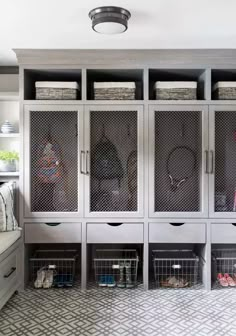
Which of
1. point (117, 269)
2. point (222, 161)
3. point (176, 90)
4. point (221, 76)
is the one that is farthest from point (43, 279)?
point (221, 76)

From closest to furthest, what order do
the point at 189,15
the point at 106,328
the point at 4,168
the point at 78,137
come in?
the point at 189,15 → the point at 106,328 → the point at 78,137 → the point at 4,168

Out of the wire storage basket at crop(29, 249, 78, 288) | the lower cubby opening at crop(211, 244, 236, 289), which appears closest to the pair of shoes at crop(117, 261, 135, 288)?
the wire storage basket at crop(29, 249, 78, 288)

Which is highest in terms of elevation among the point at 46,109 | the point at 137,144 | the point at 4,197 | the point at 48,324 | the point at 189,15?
the point at 189,15

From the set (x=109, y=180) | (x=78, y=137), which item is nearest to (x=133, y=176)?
(x=109, y=180)

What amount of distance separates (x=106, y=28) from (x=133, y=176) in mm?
1377

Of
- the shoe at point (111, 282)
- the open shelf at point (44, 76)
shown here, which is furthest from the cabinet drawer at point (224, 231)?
the open shelf at point (44, 76)

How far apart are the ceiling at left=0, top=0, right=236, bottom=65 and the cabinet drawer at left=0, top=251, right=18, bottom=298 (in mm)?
1848

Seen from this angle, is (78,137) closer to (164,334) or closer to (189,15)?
(189,15)

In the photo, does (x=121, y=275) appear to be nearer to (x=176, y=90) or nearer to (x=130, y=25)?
(x=176, y=90)

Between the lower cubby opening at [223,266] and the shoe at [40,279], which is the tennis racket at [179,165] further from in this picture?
the shoe at [40,279]

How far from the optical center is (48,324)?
245 centimetres

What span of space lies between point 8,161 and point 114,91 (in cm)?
129

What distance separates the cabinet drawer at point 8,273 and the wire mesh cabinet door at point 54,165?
44cm

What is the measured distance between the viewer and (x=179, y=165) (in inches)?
123
